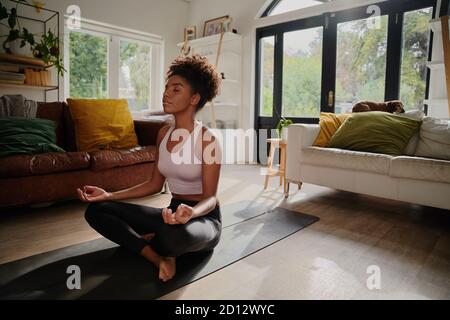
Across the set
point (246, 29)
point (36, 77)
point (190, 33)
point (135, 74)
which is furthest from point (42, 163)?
point (190, 33)

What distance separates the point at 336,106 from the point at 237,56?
1785 mm

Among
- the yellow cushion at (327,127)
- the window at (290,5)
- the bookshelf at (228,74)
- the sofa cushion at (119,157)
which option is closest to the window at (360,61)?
the window at (290,5)

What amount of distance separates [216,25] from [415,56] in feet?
9.72

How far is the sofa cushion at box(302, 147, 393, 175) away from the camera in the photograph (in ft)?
7.69

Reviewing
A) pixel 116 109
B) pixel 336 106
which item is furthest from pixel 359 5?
pixel 116 109

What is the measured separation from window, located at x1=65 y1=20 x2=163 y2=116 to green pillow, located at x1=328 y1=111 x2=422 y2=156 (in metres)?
3.41

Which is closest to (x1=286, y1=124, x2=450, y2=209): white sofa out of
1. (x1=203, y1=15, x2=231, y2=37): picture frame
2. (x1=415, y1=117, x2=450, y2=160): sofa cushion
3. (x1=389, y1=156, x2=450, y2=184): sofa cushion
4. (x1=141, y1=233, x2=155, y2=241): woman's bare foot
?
(x1=389, y1=156, x2=450, y2=184): sofa cushion

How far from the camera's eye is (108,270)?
4.76ft

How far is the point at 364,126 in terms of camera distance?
269cm

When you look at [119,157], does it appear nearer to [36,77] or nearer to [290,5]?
[36,77]

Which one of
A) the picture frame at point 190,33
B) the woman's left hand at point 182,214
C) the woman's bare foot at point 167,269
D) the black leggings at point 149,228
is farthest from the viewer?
the picture frame at point 190,33

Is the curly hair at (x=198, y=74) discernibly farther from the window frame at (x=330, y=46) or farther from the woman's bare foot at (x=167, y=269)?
the window frame at (x=330, y=46)

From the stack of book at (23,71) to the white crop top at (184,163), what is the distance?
3159 millimetres

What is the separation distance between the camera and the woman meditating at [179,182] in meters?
1.41
